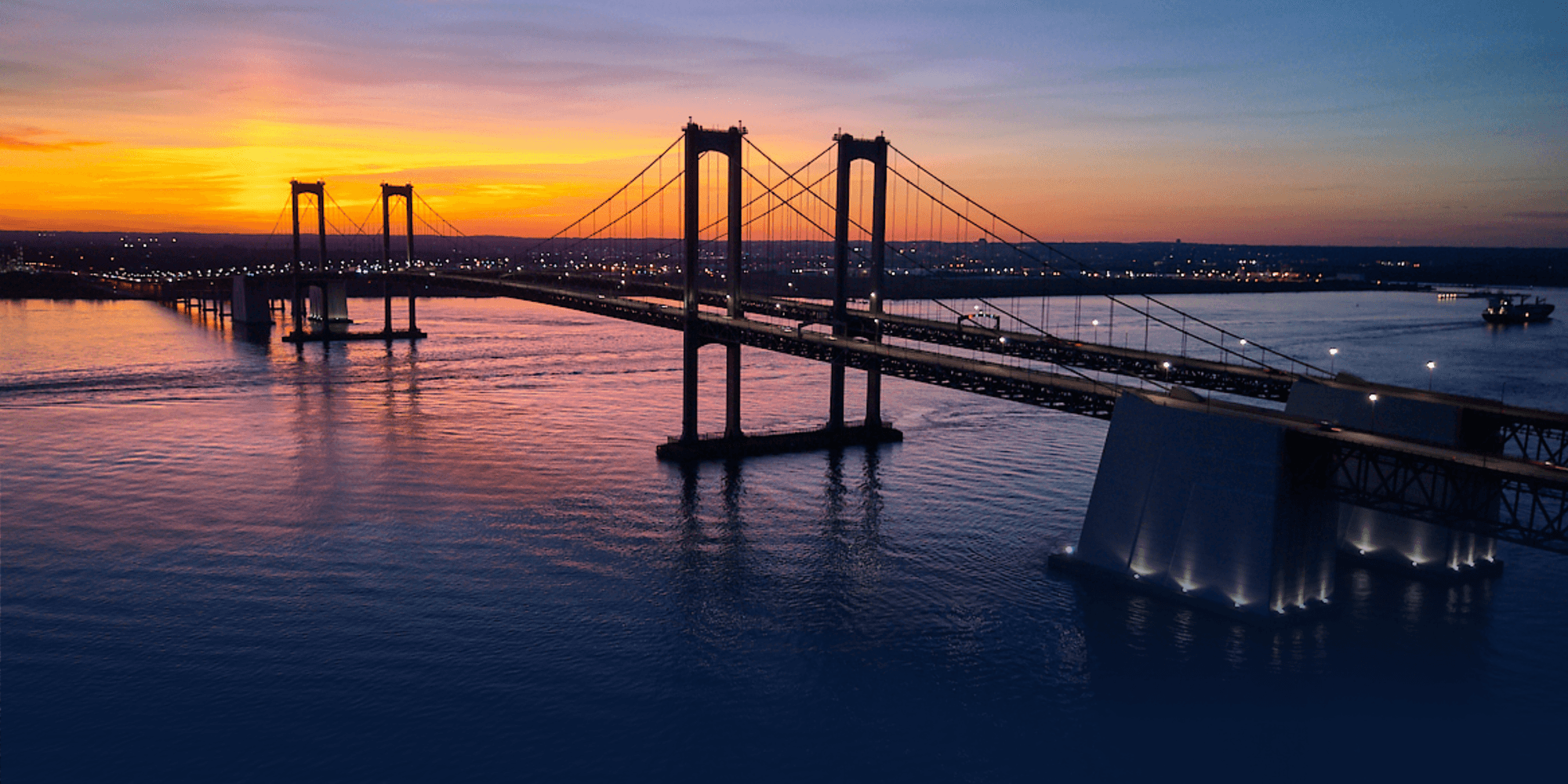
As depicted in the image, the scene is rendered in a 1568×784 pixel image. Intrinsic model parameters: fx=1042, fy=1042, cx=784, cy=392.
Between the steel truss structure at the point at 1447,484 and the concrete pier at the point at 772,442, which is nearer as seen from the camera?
the steel truss structure at the point at 1447,484

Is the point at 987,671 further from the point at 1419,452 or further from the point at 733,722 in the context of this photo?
the point at 1419,452

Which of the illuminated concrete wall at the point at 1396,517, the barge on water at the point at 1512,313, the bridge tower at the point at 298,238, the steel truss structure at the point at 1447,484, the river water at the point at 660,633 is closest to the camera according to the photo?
the river water at the point at 660,633

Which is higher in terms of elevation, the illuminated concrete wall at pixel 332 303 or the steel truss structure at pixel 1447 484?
the illuminated concrete wall at pixel 332 303

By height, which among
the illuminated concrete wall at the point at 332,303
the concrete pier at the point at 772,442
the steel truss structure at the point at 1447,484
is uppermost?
the illuminated concrete wall at the point at 332,303

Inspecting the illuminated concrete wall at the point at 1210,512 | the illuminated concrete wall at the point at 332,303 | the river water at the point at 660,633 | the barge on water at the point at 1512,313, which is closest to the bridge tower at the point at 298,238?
the illuminated concrete wall at the point at 332,303

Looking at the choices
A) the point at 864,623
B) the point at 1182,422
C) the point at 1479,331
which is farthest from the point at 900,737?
the point at 1479,331

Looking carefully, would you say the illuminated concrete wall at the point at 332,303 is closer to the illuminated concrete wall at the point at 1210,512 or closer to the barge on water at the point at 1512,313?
the illuminated concrete wall at the point at 1210,512

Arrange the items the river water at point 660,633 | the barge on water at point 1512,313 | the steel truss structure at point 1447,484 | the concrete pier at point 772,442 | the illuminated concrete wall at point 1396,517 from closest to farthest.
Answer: the river water at point 660,633 < the steel truss structure at point 1447,484 < the illuminated concrete wall at point 1396,517 < the concrete pier at point 772,442 < the barge on water at point 1512,313

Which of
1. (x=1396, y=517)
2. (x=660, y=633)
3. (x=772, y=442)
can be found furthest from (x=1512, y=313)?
(x=660, y=633)
